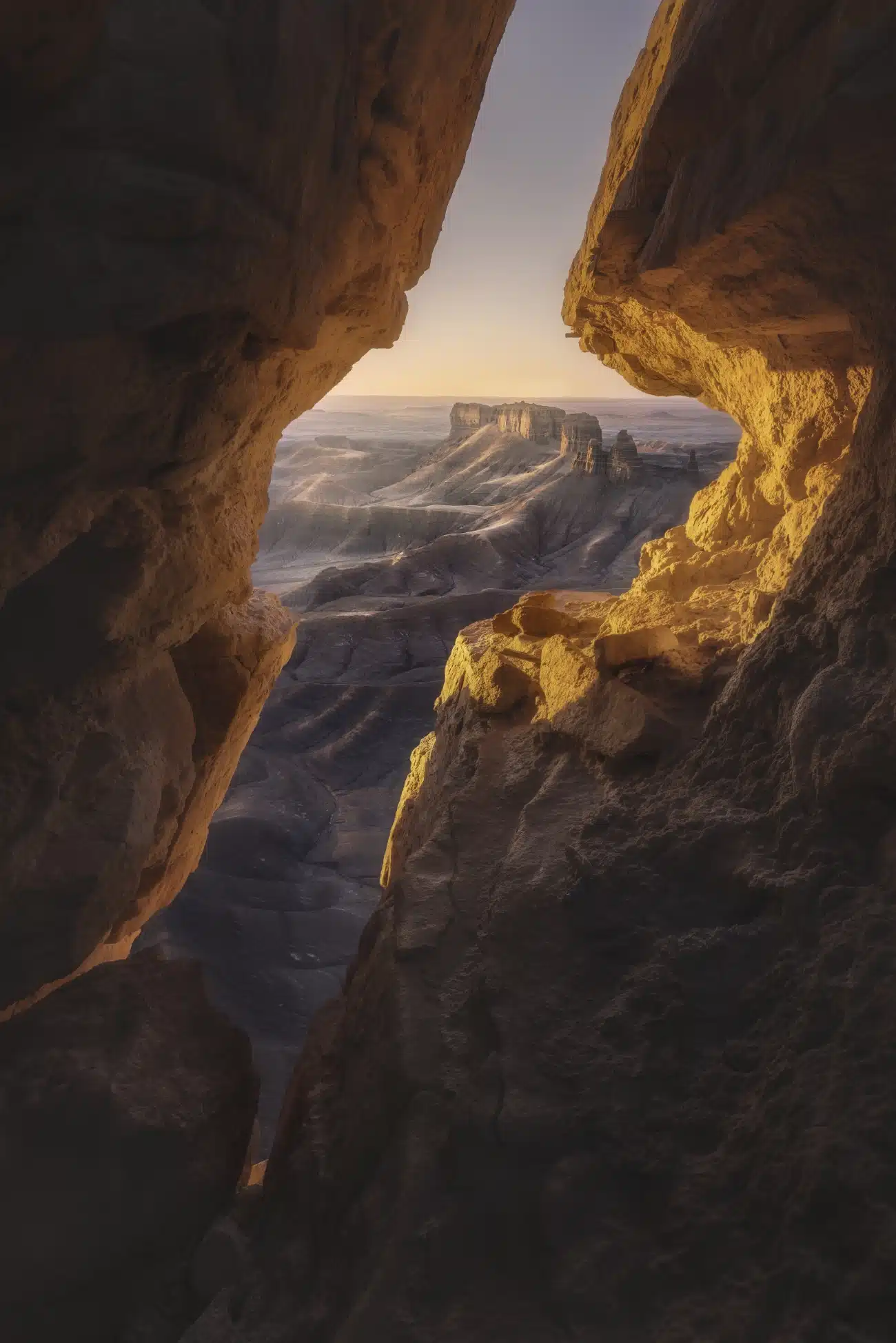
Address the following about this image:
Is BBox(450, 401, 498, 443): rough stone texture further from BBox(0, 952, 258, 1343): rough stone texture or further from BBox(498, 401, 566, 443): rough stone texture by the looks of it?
BBox(0, 952, 258, 1343): rough stone texture

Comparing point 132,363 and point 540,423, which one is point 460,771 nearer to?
point 132,363

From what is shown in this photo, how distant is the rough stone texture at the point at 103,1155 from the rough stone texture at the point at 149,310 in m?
0.39

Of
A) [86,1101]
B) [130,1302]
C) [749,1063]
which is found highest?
[749,1063]

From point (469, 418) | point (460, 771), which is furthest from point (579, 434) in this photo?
point (460, 771)

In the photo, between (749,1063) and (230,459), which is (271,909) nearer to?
(230,459)

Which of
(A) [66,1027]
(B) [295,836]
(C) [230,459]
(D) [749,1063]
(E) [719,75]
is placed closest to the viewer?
(D) [749,1063]

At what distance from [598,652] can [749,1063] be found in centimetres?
167

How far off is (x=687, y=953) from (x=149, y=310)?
2.27 metres


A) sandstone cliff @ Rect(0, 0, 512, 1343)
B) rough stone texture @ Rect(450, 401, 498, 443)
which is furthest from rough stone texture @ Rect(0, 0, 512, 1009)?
rough stone texture @ Rect(450, 401, 498, 443)

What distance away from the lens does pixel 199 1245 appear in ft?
7.66

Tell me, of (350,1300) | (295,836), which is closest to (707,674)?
(350,1300)

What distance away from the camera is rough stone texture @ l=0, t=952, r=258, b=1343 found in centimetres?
221

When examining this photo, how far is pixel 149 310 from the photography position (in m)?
2.16

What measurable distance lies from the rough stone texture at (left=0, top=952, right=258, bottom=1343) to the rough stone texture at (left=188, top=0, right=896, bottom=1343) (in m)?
0.26
